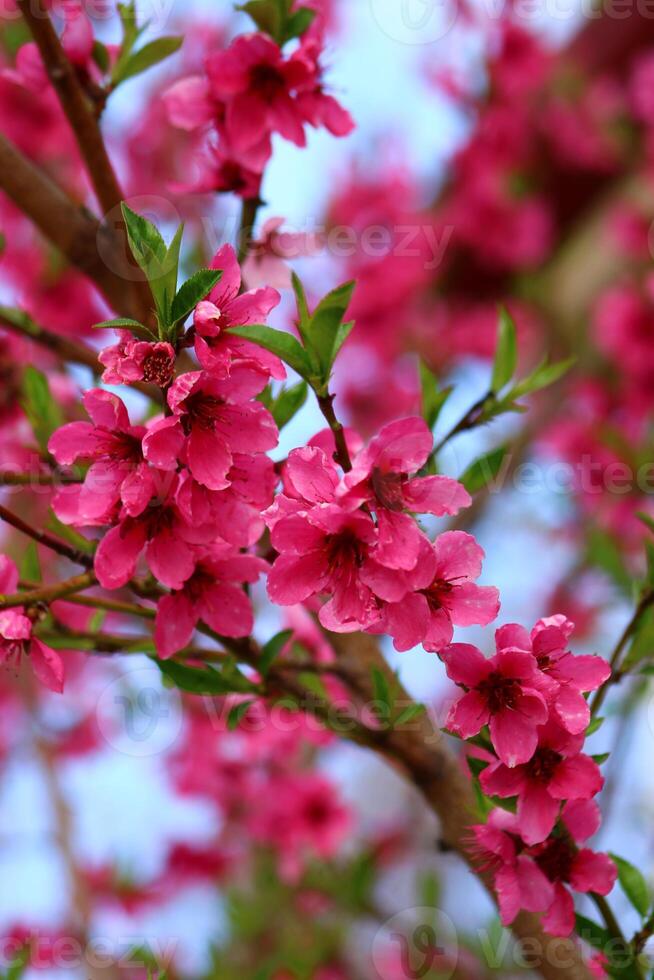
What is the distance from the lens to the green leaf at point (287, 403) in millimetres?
967

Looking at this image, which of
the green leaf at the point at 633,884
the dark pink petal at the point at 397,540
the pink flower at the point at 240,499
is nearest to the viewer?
the dark pink petal at the point at 397,540

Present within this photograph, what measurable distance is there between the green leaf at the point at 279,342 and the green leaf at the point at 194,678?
0.34 metres

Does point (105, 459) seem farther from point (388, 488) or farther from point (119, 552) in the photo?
point (388, 488)

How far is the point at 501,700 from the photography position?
0.76m

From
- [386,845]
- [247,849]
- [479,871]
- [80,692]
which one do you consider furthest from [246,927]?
[479,871]

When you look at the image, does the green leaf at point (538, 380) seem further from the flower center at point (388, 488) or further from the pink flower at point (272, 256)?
the flower center at point (388, 488)

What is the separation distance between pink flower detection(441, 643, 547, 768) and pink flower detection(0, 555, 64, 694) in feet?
1.12

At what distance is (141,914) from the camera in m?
2.77

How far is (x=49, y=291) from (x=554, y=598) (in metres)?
1.95

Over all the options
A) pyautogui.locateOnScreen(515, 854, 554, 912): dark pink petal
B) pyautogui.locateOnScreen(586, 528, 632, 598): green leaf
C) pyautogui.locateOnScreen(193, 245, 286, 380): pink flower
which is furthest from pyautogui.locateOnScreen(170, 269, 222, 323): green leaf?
pyautogui.locateOnScreen(586, 528, 632, 598): green leaf

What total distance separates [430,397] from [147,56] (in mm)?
537

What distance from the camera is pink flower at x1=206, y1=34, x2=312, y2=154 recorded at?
106 centimetres

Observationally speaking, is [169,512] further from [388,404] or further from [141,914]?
[388,404]

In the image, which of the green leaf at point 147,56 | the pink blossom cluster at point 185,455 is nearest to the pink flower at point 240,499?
the pink blossom cluster at point 185,455
